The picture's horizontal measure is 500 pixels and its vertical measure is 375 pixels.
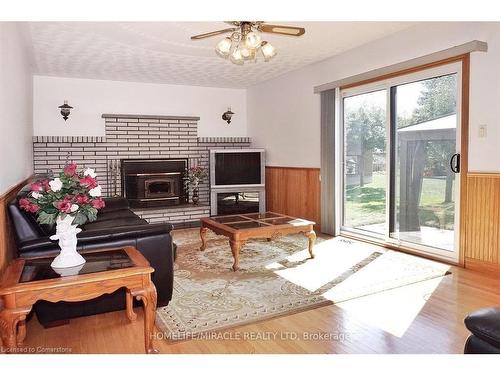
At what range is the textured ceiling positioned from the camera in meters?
4.12

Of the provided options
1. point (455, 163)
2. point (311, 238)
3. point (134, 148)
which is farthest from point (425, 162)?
point (134, 148)

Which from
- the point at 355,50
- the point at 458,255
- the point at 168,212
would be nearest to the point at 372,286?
the point at 458,255

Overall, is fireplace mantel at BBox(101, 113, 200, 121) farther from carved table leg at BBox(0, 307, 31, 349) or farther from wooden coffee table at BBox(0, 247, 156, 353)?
carved table leg at BBox(0, 307, 31, 349)

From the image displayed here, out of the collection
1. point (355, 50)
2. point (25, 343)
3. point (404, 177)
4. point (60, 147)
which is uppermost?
point (355, 50)

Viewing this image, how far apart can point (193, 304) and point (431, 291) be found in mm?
1909

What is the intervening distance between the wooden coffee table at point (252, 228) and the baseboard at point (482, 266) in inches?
59.3

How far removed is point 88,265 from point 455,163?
350 cm

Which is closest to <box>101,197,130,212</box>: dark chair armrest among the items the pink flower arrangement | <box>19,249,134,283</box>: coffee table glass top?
<box>19,249,134,283</box>: coffee table glass top

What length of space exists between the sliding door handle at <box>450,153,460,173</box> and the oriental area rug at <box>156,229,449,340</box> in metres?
0.96

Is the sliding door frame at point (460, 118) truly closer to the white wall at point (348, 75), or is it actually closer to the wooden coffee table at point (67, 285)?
the white wall at point (348, 75)
